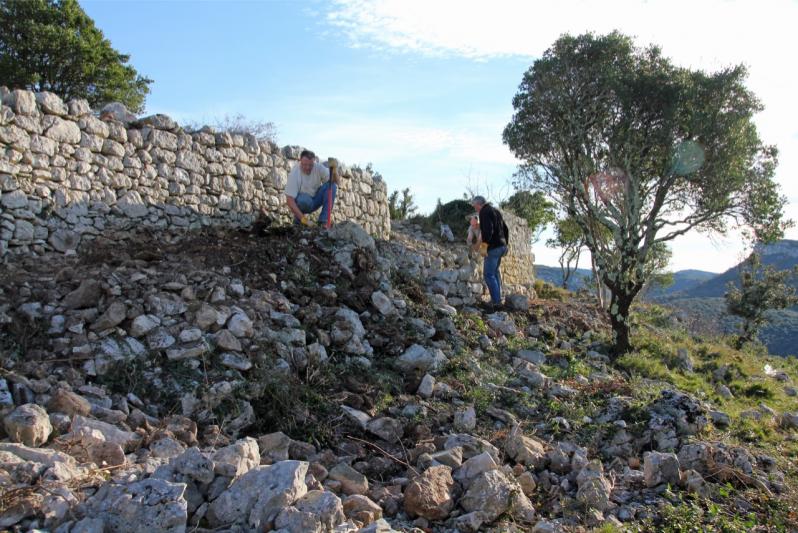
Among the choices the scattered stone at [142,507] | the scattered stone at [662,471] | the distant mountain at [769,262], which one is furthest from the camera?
the distant mountain at [769,262]

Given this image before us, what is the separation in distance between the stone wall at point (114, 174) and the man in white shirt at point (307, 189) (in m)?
0.62

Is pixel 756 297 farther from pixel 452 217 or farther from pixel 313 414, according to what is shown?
pixel 313 414

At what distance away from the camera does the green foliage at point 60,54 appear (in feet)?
48.4

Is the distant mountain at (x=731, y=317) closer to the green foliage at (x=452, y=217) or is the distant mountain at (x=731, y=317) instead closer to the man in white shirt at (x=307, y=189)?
the green foliage at (x=452, y=217)

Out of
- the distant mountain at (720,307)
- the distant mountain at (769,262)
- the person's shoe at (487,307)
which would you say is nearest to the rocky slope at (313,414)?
the person's shoe at (487,307)

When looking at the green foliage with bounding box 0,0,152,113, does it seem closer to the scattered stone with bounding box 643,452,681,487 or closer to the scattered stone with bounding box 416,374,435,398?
the scattered stone with bounding box 416,374,435,398

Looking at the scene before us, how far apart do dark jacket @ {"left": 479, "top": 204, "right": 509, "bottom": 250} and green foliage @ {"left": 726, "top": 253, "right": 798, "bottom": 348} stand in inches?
394

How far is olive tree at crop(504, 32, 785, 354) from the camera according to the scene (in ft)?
38.6

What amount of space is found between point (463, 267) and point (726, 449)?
19.6ft

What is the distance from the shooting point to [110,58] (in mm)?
16594

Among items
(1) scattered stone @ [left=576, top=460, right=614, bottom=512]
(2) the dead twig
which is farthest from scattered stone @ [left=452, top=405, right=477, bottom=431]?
(1) scattered stone @ [left=576, top=460, right=614, bottom=512]

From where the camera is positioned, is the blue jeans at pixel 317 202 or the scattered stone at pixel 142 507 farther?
the blue jeans at pixel 317 202

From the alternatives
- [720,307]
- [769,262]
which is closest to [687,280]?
[769,262]

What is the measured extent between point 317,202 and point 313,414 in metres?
4.27
